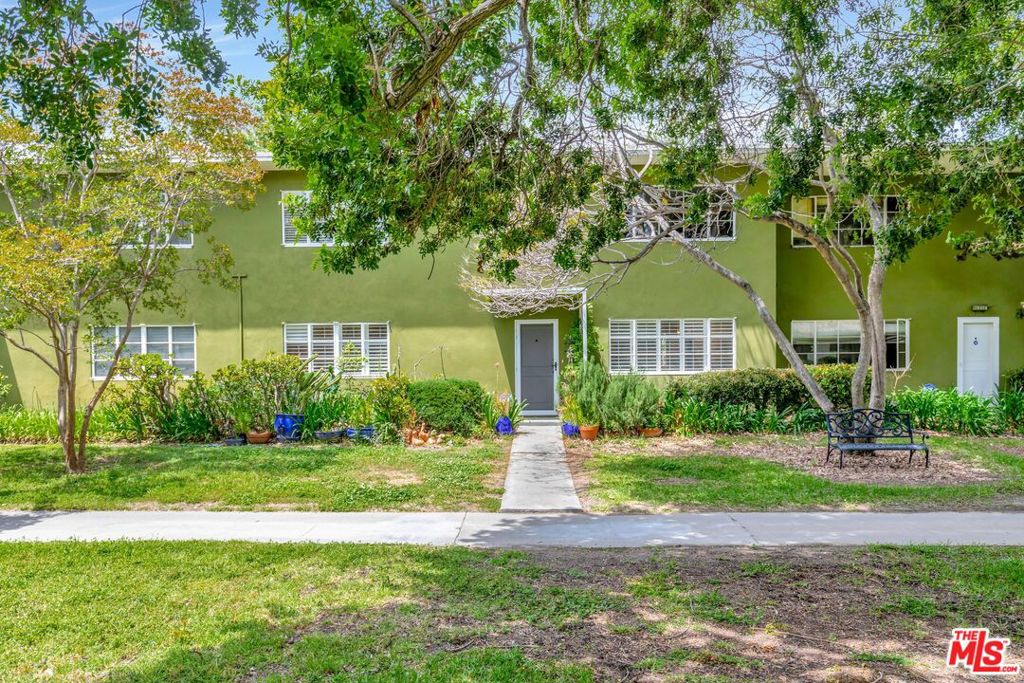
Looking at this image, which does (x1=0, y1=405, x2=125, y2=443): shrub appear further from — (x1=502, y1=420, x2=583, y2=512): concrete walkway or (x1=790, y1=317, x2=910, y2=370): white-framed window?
(x1=790, y1=317, x2=910, y2=370): white-framed window

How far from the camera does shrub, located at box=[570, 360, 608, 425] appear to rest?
14853 millimetres

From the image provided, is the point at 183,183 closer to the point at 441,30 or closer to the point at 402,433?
the point at 402,433

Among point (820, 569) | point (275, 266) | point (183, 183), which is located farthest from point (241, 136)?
point (820, 569)

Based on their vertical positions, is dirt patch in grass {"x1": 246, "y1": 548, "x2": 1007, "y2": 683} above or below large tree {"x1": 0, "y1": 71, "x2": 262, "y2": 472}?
below

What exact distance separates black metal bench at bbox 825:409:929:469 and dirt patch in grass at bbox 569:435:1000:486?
0.21 m

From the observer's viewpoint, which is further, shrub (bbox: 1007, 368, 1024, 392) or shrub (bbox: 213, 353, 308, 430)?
shrub (bbox: 1007, 368, 1024, 392)

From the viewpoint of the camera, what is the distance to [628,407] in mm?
14805

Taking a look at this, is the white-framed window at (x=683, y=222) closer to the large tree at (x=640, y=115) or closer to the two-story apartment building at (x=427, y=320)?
the two-story apartment building at (x=427, y=320)

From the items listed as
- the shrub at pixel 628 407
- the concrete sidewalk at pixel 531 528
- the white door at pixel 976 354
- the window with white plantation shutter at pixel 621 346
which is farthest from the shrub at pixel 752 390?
the concrete sidewalk at pixel 531 528

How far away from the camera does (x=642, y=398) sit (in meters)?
14.8

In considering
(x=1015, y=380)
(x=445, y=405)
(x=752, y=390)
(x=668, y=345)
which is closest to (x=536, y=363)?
(x=668, y=345)

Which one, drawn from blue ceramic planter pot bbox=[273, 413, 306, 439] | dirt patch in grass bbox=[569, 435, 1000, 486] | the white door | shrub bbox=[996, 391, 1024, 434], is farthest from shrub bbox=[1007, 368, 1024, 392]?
blue ceramic planter pot bbox=[273, 413, 306, 439]

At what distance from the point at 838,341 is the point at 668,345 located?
451 centimetres

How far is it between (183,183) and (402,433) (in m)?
5.94
